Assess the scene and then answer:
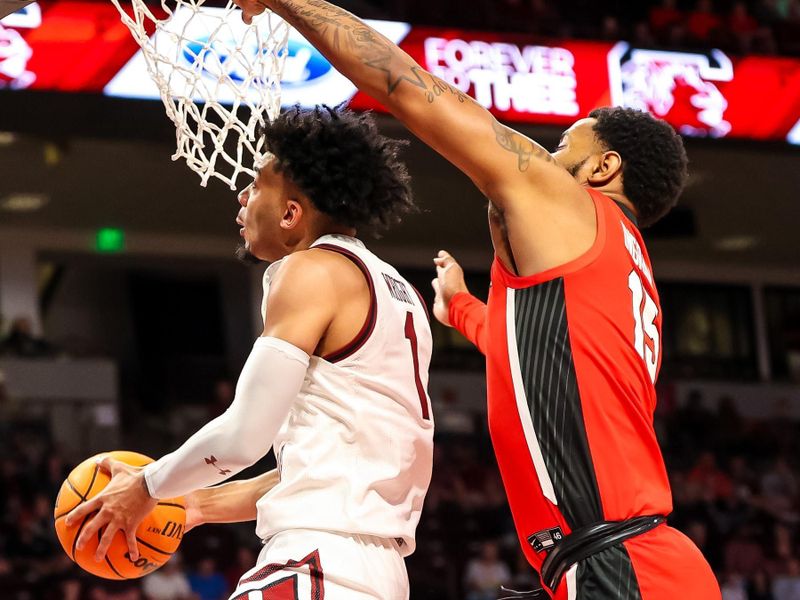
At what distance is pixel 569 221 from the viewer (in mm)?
2646

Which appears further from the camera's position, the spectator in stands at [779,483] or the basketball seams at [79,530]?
the spectator in stands at [779,483]

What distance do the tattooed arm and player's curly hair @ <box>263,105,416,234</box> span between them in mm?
224

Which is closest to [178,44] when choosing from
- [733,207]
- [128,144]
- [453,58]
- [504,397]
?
[504,397]

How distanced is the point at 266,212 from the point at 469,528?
29.9 feet

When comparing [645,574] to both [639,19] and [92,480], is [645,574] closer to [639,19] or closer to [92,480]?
[92,480]

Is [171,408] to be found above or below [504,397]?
below

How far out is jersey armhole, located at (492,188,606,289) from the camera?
264 centimetres

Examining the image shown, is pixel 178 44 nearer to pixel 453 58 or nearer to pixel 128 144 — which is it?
pixel 453 58

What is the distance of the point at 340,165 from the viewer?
2.90 meters

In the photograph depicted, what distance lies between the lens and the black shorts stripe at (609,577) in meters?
2.48

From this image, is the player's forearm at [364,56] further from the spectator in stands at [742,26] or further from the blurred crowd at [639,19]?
the spectator in stands at [742,26]

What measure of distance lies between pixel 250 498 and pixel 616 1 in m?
10.4

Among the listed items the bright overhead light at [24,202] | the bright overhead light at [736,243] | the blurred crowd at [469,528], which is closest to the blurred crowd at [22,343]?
the bright overhead light at [24,202]

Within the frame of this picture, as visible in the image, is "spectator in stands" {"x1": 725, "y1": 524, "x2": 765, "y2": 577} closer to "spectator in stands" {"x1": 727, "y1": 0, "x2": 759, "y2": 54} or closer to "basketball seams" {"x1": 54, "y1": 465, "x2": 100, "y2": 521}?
"spectator in stands" {"x1": 727, "y1": 0, "x2": 759, "y2": 54}
